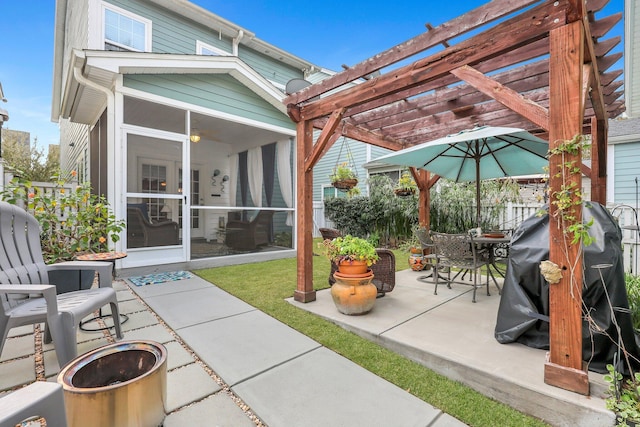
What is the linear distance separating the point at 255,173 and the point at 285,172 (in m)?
0.76

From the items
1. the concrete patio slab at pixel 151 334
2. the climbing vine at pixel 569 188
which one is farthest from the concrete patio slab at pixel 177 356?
the climbing vine at pixel 569 188


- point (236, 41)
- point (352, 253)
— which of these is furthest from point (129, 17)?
point (352, 253)

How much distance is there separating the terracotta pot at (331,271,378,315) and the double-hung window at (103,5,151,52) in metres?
6.71

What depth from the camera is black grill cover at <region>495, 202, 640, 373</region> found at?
1912mm

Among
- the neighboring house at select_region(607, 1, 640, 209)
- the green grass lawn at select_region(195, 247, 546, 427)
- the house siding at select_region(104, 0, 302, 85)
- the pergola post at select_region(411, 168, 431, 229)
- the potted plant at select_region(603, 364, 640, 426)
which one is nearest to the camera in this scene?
the potted plant at select_region(603, 364, 640, 426)

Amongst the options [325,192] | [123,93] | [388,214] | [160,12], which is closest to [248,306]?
[123,93]

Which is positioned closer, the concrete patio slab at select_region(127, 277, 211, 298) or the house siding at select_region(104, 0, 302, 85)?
the concrete patio slab at select_region(127, 277, 211, 298)

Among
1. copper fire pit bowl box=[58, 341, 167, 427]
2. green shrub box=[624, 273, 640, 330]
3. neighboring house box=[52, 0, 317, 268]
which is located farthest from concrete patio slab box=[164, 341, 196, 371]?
green shrub box=[624, 273, 640, 330]

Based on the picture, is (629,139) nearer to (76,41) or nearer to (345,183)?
(345,183)

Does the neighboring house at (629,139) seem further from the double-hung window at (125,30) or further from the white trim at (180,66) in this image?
the double-hung window at (125,30)

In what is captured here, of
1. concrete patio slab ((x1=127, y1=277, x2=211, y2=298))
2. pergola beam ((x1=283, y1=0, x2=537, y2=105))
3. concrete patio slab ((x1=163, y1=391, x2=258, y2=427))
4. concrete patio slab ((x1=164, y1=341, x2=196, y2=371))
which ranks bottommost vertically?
concrete patio slab ((x1=163, y1=391, x2=258, y2=427))

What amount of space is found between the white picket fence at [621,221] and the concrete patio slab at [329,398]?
1593mm

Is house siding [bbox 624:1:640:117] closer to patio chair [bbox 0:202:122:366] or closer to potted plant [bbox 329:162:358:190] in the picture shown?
potted plant [bbox 329:162:358:190]

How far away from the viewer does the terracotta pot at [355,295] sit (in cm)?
303
